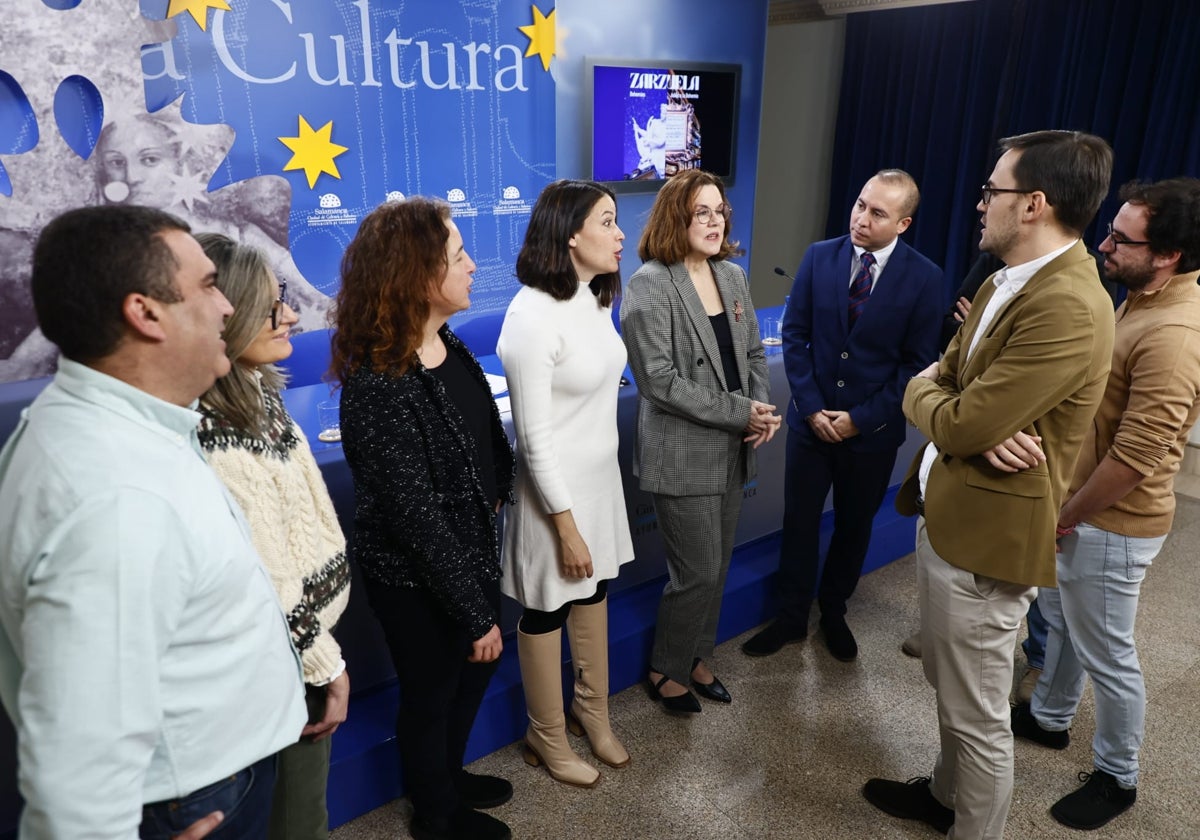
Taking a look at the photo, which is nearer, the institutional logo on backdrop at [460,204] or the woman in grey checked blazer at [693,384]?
the woman in grey checked blazer at [693,384]

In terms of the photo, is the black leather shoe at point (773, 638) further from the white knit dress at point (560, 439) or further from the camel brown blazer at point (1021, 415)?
the camel brown blazer at point (1021, 415)

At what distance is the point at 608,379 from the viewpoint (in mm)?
1947

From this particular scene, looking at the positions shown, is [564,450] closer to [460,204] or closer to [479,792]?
[479,792]

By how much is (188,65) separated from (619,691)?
321 cm

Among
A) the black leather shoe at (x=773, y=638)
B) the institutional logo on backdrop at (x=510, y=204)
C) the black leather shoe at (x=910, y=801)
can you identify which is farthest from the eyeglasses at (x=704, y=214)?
the institutional logo on backdrop at (x=510, y=204)

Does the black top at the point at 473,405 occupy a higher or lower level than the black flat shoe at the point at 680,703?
higher

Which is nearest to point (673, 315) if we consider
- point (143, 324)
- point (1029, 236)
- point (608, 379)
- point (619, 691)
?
point (608, 379)

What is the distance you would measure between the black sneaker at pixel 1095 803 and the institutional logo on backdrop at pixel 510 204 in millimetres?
3962

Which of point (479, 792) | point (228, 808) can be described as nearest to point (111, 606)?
point (228, 808)

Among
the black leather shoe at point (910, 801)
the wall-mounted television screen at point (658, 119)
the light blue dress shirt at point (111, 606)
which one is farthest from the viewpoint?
the wall-mounted television screen at point (658, 119)

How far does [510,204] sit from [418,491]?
3.71 meters

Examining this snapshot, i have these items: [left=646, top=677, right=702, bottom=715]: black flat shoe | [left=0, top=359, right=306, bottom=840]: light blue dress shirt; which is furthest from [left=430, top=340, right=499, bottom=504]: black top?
[left=646, top=677, right=702, bottom=715]: black flat shoe

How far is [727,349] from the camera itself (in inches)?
89.2

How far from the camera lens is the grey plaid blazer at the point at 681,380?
7.00 ft
